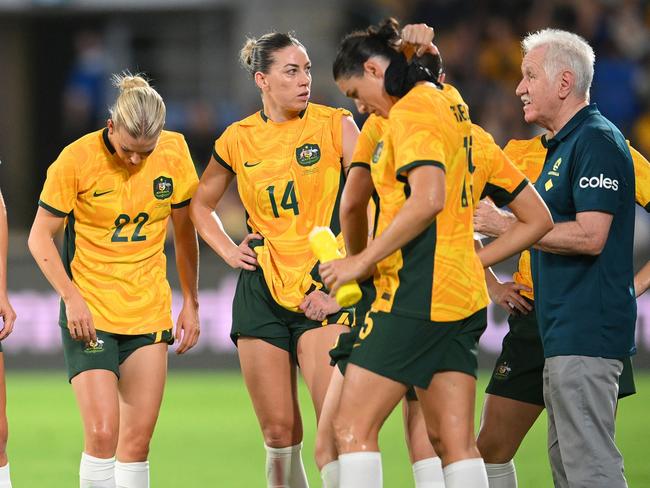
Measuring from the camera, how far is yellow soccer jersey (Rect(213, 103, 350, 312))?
551cm

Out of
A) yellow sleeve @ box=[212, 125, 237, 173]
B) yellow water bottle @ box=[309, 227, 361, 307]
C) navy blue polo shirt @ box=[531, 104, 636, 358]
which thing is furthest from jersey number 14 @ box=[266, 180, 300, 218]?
navy blue polo shirt @ box=[531, 104, 636, 358]

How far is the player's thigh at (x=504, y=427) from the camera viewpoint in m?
5.33

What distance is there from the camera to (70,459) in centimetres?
764

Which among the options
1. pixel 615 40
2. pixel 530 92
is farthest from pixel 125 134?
pixel 615 40

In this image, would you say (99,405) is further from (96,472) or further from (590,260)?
(590,260)

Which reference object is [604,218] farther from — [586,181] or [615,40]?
[615,40]

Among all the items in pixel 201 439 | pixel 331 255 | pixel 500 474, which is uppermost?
pixel 331 255

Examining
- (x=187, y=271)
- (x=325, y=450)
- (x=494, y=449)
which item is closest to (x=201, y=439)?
(x=187, y=271)

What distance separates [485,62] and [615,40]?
1.67m

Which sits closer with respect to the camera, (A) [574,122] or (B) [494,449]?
(A) [574,122]

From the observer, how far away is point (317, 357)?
5.42 meters

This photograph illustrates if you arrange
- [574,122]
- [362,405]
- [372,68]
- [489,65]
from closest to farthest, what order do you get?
[362,405], [372,68], [574,122], [489,65]

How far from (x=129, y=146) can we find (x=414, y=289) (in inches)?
72.1

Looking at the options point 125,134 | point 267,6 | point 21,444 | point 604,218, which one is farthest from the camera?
point 267,6
